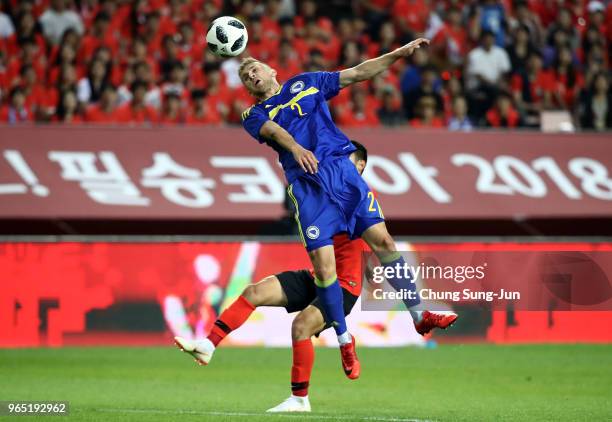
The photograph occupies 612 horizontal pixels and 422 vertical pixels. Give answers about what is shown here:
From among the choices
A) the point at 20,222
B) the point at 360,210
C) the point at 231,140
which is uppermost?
the point at 360,210

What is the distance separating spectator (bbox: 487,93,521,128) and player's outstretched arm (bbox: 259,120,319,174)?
9386 mm

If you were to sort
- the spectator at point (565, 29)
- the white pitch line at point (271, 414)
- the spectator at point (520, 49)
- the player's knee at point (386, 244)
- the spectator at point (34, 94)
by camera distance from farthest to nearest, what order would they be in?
the spectator at point (565, 29)
the spectator at point (520, 49)
the spectator at point (34, 94)
the player's knee at point (386, 244)
the white pitch line at point (271, 414)

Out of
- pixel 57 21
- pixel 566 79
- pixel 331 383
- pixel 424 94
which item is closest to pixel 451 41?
pixel 566 79

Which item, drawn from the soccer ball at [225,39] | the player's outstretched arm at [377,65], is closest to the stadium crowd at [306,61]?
the soccer ball at [225,39]

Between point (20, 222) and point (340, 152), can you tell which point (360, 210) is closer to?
point (340, 152)

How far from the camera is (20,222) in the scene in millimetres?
16016

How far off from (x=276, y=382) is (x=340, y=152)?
3.44 meters

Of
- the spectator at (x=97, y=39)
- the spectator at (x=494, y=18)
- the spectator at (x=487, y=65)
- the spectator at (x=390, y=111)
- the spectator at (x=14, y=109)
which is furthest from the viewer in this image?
the spectator at (x=494, y=18)

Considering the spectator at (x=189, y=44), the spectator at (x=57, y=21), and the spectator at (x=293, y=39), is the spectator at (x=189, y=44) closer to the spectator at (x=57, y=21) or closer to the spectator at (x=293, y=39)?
the spectator at (x=293, y=39)

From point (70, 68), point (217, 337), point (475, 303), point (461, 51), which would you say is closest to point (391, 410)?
point (217, 337)

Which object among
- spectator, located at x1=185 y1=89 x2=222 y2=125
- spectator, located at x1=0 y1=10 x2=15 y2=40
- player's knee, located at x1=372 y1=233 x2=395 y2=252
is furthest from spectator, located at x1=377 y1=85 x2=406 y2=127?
player's knee, located at x1=372 y1=233 x2=395 y2=252

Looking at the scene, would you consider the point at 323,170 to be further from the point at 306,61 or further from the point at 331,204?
the point at 306,61

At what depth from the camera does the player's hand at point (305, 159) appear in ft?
27.7

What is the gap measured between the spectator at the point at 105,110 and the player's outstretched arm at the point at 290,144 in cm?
825
